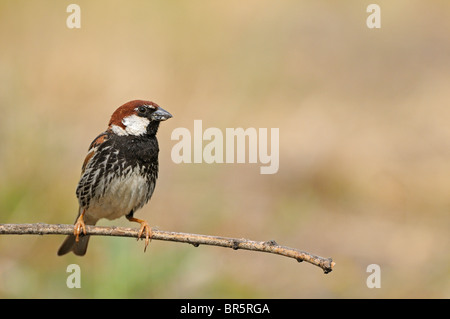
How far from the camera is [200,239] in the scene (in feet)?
12.2

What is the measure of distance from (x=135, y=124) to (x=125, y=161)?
24 cm

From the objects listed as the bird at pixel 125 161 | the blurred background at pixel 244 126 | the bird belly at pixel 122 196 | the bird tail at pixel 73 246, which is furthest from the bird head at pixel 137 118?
the blurred background at pixel 244 126

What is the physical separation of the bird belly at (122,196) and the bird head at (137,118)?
Result: 277mm

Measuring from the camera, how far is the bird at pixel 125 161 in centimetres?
486

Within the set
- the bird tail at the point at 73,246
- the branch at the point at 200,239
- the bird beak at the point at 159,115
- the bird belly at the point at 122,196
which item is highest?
the bird beak at the point at 159,115

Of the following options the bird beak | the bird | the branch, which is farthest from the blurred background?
the branch

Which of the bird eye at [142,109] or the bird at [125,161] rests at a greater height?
the bird eye at [142,109]

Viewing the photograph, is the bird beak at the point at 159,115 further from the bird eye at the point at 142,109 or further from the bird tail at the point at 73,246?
the bird tail at the point at 73,246

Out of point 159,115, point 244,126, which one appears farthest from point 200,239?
point 244,126

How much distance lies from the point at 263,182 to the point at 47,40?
3.48 m

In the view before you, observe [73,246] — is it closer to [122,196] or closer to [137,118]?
[122,196]

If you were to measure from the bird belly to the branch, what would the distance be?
91 cm

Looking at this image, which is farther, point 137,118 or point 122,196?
point 122,196

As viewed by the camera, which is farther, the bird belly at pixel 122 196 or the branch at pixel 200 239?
the bird belly at pixel 122 196
